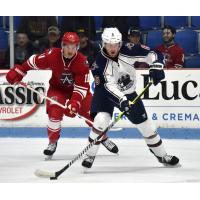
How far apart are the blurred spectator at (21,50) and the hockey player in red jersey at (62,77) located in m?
2.10

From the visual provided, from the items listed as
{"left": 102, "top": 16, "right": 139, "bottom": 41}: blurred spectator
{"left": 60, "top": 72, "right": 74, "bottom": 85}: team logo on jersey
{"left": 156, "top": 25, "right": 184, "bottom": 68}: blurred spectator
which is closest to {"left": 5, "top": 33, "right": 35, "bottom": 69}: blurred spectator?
{"left": 102, "top": 16, "right": 139, "bottom": 41}: blurred spectator

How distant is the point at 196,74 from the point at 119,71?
8.08 ft

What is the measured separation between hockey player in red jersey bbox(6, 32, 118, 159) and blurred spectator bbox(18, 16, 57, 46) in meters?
2.35

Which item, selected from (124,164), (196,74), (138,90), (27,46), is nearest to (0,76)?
(27,46)

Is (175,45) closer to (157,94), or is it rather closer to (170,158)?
(157,94)

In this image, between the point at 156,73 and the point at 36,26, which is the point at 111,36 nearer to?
the point at 156,73

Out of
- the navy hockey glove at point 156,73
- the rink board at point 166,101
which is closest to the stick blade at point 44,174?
the navy hockey glove at point 156,73

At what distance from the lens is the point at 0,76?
8.11 m

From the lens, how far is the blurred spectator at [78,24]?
27.8ft

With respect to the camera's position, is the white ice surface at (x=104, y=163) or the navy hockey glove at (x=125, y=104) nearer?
the white ice surface at (x=104, y=163)

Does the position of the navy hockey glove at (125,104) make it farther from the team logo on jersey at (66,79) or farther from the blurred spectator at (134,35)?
the blurred spectator at (134,35)

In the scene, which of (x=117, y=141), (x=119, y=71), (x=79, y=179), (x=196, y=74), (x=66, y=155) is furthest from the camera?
(x=196, y=74)

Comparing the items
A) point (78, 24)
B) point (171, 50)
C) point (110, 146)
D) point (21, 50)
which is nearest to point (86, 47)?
point (78, 24)

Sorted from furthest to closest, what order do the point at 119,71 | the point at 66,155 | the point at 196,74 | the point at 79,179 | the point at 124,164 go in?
the point at 196,74 → the point at 66,155 → the point at 124,164 → the point at 119,71 → the point at 79,179
